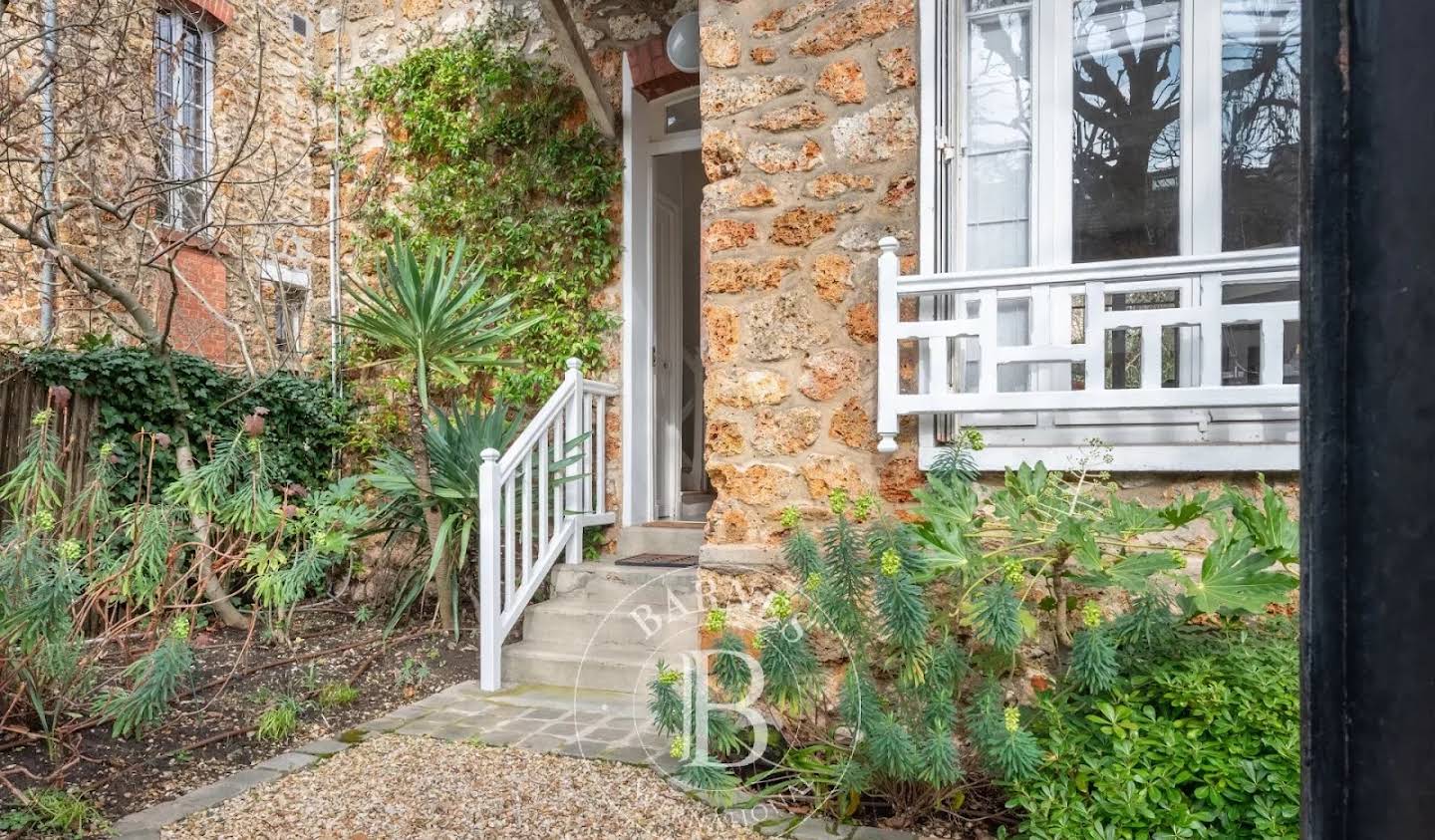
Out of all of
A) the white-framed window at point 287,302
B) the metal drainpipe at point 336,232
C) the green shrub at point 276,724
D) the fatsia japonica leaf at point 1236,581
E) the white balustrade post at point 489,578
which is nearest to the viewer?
the fatsia japonica leaf at point 1236,581

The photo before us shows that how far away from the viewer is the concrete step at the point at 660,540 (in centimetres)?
505

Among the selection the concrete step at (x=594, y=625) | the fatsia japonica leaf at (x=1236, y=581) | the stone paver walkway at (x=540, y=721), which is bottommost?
the stone paver walkway at (x=540, y=721)

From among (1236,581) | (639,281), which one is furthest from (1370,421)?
(639,281)

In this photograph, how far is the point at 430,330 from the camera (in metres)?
4.75

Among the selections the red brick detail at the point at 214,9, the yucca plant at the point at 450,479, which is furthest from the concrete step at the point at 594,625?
the red brick detail at the point at 214,9

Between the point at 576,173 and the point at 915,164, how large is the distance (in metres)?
2.72

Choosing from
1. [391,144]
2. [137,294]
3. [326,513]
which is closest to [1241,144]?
[326,513]

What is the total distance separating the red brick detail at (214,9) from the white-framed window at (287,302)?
1.88 meters

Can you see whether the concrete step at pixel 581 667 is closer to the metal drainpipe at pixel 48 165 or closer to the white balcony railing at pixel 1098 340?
the white balcony railing at pixel 1098 340

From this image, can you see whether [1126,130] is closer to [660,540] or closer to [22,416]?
[660,540]

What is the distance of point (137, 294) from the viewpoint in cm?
600

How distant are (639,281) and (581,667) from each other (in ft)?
7.73

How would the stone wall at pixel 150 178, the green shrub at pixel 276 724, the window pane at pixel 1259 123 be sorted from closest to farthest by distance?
the window pane at pixel 1259 123 < the green shrub at pixel 276 724 < the stone wall at pixel 150 178

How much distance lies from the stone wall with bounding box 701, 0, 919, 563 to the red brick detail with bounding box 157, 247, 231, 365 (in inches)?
185
